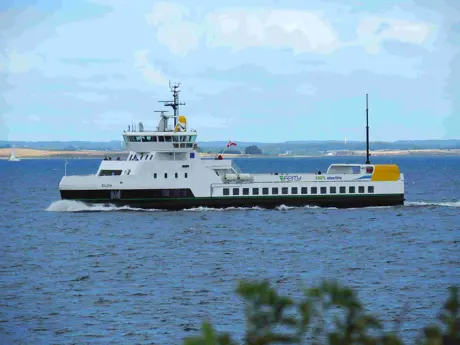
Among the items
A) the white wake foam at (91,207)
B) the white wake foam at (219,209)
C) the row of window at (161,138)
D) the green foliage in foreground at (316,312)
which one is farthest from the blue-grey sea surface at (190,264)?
the green foliage in foreground at (316,312)

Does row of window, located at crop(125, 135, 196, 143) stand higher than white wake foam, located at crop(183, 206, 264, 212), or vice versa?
row of window, located at crop(125, 135, 196, 143)

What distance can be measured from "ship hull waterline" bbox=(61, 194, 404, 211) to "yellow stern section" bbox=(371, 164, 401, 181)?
1484mm

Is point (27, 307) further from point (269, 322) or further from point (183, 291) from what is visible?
point (269, 322)

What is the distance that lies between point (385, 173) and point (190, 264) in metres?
28.8

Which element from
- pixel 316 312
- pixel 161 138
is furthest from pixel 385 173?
pixel 316 312

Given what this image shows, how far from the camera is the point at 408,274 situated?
4119cm

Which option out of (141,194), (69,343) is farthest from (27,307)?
(141,194)

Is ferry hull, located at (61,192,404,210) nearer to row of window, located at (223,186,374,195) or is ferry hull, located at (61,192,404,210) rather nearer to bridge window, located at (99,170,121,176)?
row of window, located at (223,186,374,195)

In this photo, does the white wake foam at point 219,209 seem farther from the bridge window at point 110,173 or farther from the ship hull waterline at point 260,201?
the bridge window at point 110,173

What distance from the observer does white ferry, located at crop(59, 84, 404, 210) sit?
2549 inches

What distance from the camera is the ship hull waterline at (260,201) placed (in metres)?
65.4

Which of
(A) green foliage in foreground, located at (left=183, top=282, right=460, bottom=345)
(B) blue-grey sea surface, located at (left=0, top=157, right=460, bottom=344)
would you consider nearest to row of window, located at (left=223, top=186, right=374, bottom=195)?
(B) blue-grey sea surface, located at (left=0, top=157, right=460, bottom=344)

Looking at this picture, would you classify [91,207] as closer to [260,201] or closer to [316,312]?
[260,201]

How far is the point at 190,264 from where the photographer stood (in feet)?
147
